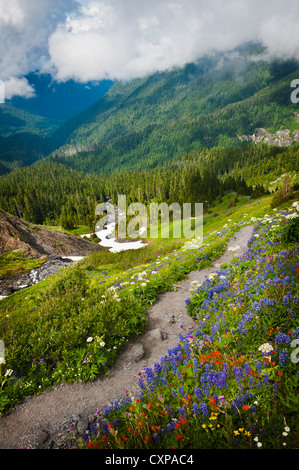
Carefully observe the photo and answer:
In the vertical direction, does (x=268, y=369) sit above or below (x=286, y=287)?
below

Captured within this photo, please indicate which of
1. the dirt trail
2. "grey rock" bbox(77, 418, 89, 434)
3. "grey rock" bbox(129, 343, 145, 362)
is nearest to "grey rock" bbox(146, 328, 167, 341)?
the dirt trail

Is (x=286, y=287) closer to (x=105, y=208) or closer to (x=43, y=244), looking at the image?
(x=43, y=244)

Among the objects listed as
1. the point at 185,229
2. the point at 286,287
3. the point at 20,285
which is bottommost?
the point at 20,285

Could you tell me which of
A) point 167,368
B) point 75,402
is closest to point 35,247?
point 75,402

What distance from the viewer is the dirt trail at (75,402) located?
540 cm

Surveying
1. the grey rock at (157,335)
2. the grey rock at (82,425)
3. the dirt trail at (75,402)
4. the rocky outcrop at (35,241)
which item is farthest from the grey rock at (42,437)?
the rocky outcrop at (35,241)

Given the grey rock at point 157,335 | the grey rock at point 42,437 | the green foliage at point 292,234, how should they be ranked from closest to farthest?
the grey rock at point 42,437 → the grey rock at point 157,335 → the green foliage at point 292,234

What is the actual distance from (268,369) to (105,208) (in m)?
174

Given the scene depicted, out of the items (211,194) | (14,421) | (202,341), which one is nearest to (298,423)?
(202,341)

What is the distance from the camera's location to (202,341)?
6578mm

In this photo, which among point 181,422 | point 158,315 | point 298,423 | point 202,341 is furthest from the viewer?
point 158,315

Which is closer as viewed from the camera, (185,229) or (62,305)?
(62,305)

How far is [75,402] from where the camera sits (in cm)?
628

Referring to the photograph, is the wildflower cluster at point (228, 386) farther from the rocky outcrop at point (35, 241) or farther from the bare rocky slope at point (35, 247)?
the rocky outcrop at point (35, 241)
